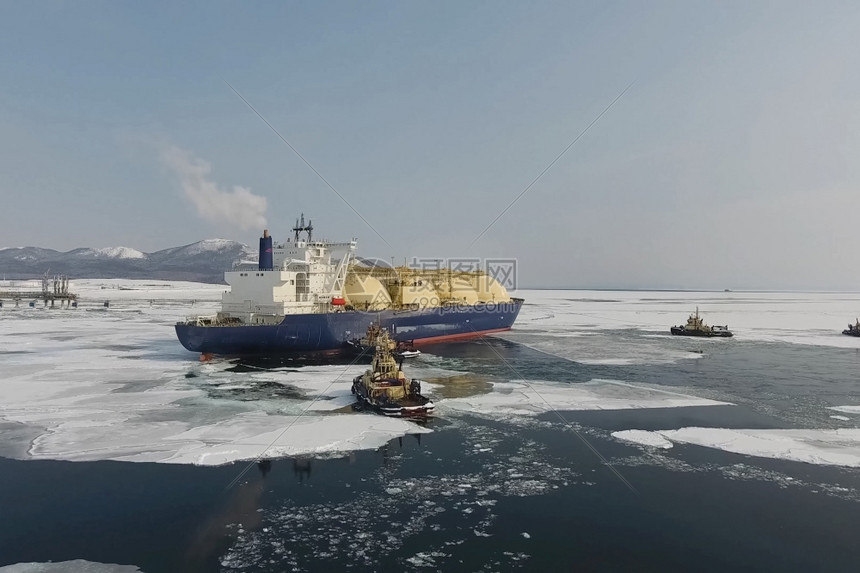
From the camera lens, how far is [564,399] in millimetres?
20078

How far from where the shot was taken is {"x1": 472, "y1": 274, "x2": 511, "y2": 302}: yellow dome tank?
49.3 meters

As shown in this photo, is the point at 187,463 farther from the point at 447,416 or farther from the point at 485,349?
the point at 485,349

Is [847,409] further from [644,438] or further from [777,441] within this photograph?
[644,438]

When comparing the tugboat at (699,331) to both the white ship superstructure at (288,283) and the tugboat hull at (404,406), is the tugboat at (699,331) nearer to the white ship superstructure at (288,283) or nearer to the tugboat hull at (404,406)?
the white ship superstructure at (288,283)

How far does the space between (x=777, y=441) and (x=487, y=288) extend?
119 ft

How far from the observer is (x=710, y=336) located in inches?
1730

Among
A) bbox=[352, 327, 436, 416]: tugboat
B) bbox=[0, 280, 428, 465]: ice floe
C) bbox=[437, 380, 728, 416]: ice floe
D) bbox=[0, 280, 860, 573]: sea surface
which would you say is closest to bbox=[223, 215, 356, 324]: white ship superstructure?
bbox=[0, 280, 428, 465]: ice floe

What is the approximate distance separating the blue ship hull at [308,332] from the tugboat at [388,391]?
33.3ft

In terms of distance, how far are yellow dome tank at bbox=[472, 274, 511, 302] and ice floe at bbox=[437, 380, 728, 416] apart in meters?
26.4

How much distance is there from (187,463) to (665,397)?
17.9 meters

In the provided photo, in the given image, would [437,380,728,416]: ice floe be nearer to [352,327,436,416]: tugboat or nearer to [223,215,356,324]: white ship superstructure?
[352,327,436,416]: tugboat

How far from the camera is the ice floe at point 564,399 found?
61.1 feet

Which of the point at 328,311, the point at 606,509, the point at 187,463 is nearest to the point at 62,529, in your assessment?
the point at 187,463

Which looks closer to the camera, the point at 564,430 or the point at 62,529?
the point at 62,529
